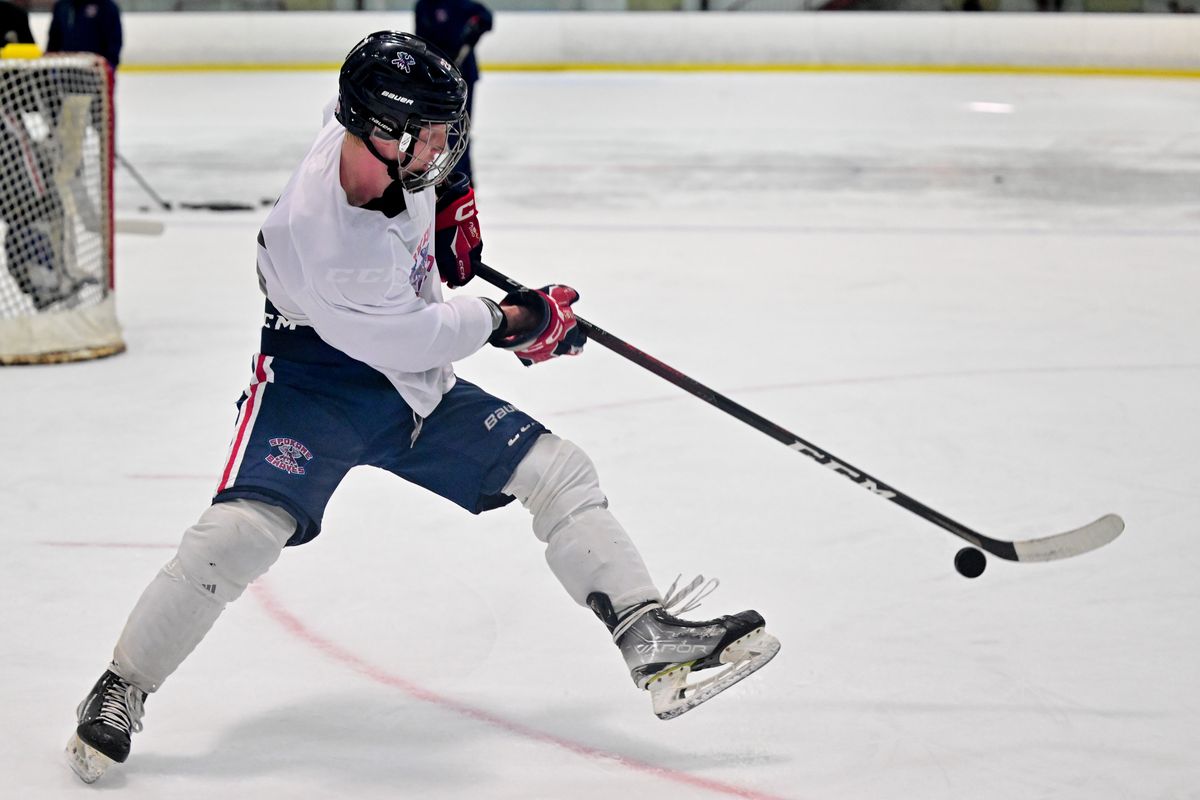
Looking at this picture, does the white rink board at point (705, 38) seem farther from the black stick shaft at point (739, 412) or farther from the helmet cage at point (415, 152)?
the helmet cage at point (415, 152)

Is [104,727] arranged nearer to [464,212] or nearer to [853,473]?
[464,212]

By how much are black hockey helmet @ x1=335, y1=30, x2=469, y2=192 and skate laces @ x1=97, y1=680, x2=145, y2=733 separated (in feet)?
2.25

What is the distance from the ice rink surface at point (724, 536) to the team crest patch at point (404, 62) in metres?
0.83

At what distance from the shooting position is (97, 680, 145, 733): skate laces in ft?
6.01

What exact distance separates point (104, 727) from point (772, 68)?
1175 cm

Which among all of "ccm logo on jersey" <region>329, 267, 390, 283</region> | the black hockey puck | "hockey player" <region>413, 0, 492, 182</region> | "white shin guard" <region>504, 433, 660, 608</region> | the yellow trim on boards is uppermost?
"ccm logo on jersey" <region>329, 267, 390, 283</region>

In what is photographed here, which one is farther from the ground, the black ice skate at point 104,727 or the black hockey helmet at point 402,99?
the black hockey helmet at point 402,99

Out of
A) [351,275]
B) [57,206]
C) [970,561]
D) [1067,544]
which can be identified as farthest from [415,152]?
[57,206]

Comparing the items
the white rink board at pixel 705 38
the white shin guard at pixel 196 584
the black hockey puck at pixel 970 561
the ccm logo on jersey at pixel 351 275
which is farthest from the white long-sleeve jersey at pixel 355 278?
the white rink board at pixel 705 38

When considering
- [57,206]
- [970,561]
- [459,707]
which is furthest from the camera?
[57,206]

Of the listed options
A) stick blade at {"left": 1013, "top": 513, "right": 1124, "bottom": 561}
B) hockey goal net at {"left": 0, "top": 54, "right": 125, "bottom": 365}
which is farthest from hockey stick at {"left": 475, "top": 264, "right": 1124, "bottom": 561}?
hockey goal net at {"left": 0, "top": 54, "right": 125, "bottom": 365}

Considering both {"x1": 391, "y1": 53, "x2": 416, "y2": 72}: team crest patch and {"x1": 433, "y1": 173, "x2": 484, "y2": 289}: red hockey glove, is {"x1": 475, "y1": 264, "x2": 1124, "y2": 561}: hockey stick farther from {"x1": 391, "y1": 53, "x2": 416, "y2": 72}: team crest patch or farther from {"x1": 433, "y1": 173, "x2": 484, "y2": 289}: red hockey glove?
{"x1": 391, "y1": 53, "x2": 416, "y2": 72}: team crest patch

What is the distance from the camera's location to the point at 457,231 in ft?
7.11

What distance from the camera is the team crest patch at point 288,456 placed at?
1.88 meters
